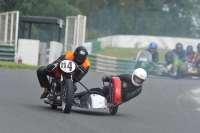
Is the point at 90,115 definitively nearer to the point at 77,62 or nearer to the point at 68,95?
the point at 68,95

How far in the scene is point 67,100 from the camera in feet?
35.5

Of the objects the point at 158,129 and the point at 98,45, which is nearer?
the point at 158,129

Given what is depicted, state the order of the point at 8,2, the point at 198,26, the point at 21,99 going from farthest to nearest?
the point at 198,26
the point at 8,2
the point at 21,99

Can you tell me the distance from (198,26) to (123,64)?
3213 centimetres

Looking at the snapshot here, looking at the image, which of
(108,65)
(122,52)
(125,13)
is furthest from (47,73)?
(125,13)

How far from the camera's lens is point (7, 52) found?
82.4 ft

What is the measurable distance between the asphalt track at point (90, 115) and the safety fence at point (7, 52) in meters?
6.94

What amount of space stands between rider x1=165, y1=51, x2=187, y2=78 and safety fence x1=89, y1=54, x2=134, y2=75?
1.71 m

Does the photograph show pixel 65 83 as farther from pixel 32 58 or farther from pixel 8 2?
pixel 8 2

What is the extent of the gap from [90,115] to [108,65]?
1565 centimetres

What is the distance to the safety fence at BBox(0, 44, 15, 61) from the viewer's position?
24.9m

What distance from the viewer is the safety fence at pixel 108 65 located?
2679 cm

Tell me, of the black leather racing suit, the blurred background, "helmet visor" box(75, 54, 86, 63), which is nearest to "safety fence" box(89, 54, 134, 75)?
the blurred background

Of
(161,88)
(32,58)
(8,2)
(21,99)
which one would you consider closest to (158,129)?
(21,99)
